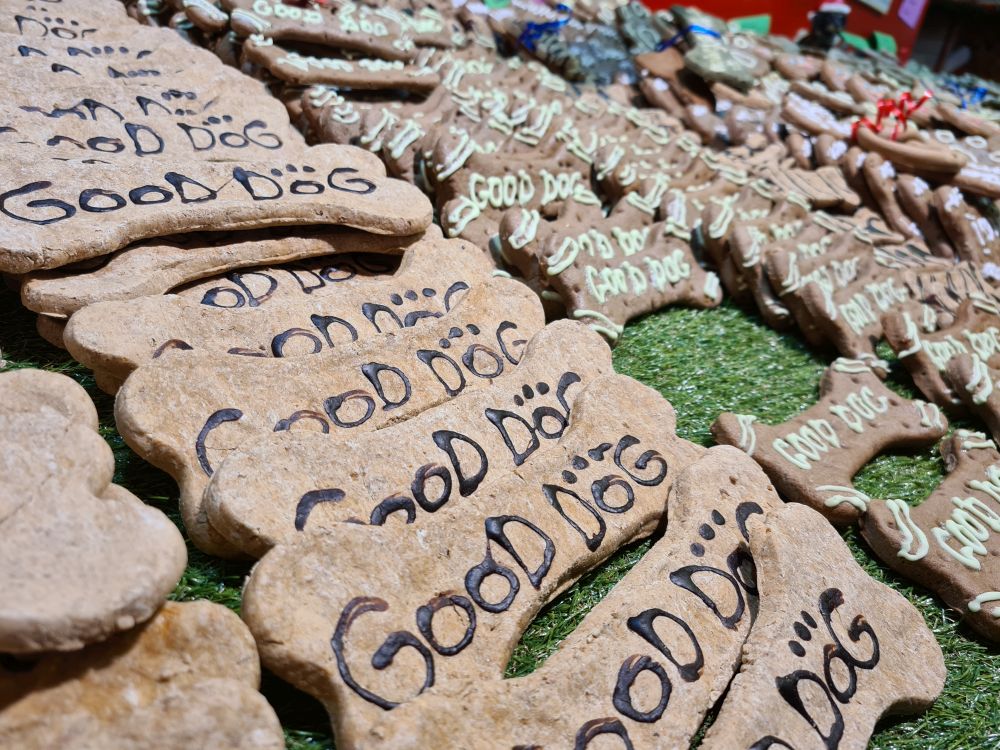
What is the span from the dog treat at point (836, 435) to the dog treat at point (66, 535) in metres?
1.07

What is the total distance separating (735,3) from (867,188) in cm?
248

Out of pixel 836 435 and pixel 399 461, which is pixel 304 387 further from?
pixel 836 435

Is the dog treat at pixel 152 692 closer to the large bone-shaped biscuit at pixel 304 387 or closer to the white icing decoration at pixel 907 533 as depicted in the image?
the large bone-shaped biscuit at pixel 304 387

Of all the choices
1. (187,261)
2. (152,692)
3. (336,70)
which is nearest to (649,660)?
(152,692)

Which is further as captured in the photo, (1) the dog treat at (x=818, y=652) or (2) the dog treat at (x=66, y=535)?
(1) the dog treat at (x=818, y=652)

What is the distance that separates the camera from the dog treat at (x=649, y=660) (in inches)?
38.2

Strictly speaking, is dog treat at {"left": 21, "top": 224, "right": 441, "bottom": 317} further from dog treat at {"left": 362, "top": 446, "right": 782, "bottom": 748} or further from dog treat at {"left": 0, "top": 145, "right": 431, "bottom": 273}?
dog treat at {"left": 362, "top": 446, "right": 782, "bottom": 748}

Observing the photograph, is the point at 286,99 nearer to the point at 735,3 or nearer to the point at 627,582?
the point at 627,582

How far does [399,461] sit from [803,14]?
200 inches

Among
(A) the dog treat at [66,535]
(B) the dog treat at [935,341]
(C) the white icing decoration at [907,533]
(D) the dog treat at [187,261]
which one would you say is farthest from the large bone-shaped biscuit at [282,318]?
(B) the dog treat at [935,341]

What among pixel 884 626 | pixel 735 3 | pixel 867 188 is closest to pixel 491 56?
pixel 867 188

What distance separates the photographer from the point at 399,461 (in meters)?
1.21

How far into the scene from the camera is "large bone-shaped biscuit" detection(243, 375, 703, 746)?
0.97 meters

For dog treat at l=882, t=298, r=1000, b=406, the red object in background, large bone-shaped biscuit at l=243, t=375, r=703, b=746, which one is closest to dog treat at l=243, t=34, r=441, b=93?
large bone-shaped biscuit at l=243, t=375, r=703, b=746
